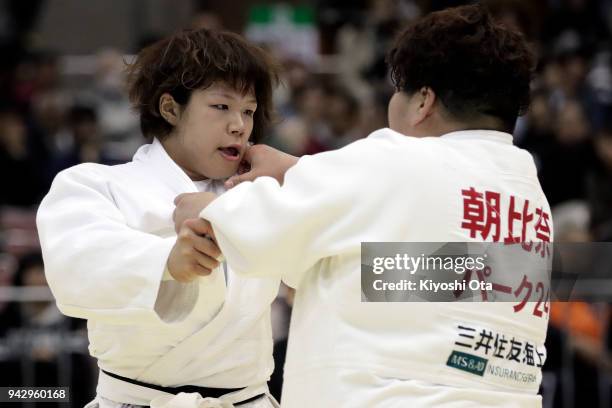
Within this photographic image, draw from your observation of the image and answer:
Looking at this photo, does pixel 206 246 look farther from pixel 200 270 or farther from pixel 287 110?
pixel 287 110

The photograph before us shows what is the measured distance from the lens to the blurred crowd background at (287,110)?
6.47m

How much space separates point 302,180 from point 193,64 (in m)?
0.73

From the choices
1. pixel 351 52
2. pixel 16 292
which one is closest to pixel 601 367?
pixel 16 292

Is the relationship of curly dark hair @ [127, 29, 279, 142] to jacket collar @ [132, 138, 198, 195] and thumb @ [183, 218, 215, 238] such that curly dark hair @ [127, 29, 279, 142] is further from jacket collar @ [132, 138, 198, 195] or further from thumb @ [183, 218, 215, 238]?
thumb @ [183, 218, 215, 238]

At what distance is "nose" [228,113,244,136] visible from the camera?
11.3 feet

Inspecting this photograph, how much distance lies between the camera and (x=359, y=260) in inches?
115

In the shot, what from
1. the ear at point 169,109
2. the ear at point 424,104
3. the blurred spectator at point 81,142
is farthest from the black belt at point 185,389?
the blurred spectator at point 81,142

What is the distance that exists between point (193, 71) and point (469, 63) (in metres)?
0.92

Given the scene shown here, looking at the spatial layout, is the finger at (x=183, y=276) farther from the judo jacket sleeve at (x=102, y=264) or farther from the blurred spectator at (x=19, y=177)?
the blurred spectator at (x=19, y=177)

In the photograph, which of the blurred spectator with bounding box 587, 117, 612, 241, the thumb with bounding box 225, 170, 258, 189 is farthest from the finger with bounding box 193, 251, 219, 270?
the blurred spectator with bounding box 587, 117, 612, 241

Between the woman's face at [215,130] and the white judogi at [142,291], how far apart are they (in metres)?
0.08

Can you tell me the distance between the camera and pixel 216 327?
3268 millimetres

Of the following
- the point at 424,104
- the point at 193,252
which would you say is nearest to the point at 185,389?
the point at 193,252

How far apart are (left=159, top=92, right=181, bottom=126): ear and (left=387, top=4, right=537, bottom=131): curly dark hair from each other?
0.81 metres
